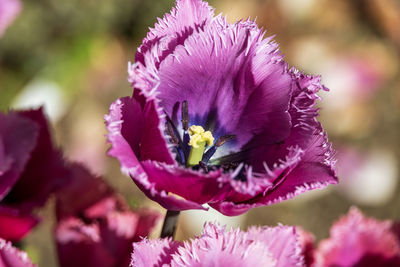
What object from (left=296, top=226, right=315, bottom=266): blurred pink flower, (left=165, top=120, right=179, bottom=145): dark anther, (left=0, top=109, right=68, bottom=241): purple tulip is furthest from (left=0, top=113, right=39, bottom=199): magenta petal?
(left=296, top=226, right=315, bottom=266): blurred pink flower

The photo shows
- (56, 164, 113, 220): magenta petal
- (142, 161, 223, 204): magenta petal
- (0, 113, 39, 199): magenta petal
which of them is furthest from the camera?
(56, 164, 113, 220): magenta petal

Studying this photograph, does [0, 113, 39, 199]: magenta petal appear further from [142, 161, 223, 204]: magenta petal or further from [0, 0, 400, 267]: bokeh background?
[0, 0, 400, 267]: bokeh background

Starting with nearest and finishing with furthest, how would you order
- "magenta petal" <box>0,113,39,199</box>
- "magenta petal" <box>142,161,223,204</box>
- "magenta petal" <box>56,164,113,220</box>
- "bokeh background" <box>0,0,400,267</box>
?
"magenta petal" <box>142,161,223,204</box> → "magenta petal" <box>0,113,39,199</box> → "magenta petal" <box>56,164,113,220</box> → "bokeh background" <box>0,0,400,267</box>

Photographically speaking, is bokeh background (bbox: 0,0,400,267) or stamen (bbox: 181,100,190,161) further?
bokeh background (bbox: 0,0,400,267)

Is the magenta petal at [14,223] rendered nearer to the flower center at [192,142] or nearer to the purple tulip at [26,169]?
the purple tulip at [26,169]

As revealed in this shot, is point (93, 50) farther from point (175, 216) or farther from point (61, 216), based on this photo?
point (175, 216)

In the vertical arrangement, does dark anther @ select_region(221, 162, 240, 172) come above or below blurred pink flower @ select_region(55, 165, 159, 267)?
above

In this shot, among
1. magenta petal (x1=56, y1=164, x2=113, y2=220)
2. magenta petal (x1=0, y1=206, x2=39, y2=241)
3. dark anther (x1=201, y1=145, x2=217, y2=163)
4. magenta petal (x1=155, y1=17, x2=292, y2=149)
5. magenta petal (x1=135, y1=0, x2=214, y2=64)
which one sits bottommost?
magenta petal (x1=56, y1=164, x2=113, y2=220)

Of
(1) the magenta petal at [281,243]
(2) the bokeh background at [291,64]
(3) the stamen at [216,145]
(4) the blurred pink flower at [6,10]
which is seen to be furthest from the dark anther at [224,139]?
(2) the bokeh background at [291,64]
